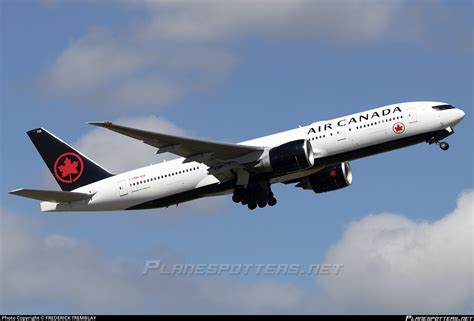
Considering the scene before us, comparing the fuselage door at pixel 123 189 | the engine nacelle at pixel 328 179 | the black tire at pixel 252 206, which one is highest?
the engine nacelle at pixel 328 179

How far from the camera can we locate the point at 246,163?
180 ft

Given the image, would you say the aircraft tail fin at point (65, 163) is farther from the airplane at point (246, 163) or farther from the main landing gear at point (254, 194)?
the main landing gear at point (254, 194)

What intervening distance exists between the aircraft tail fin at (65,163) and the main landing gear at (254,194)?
327 inches

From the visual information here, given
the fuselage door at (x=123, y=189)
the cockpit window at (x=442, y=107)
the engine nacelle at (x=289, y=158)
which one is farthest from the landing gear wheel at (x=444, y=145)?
the fuselage door at (x=123, y=189)

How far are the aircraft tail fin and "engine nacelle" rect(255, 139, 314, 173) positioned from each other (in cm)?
1060

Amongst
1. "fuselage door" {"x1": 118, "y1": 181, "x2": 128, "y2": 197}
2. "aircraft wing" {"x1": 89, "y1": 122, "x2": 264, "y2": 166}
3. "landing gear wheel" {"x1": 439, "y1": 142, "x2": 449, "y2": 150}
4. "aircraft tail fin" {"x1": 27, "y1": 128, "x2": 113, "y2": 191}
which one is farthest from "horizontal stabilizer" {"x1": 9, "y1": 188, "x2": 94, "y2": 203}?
"landing gear wheel" {"x1": 439, "y1": 142, "x2": 449, "y2": 150}

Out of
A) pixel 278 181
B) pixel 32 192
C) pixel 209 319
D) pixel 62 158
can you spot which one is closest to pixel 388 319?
pixel 209 319

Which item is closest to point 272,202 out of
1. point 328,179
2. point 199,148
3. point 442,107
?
point 328,179

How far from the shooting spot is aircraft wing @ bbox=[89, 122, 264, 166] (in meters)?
51.8

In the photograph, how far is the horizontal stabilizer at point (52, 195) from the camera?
5569 cm

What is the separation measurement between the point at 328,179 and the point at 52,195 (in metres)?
15.9

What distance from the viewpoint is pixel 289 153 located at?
5341cm

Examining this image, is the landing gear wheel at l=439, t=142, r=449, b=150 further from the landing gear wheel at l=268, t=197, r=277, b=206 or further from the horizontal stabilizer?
the horizontal stabilizer

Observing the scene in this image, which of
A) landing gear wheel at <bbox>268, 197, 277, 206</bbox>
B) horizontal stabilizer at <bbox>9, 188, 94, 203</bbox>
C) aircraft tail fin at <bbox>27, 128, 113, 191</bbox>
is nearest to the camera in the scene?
horizontal stabilizer at <bbox>9, 188, 94, 203</bbox>
